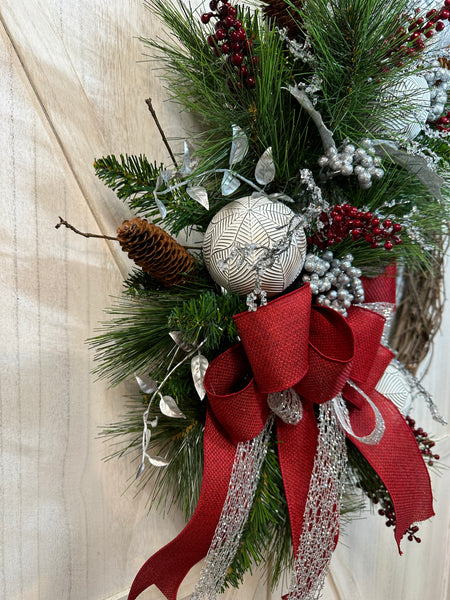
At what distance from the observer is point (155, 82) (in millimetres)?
A: 608

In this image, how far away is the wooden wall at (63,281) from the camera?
0.52 meters

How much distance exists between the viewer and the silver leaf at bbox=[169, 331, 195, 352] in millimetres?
512

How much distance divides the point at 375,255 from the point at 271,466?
28 centimetres

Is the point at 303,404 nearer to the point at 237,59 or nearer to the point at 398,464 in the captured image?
the point at 398,464

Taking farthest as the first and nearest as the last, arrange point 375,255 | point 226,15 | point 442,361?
point 442,361, point 375,255, point 226,15

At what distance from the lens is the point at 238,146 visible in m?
0.52

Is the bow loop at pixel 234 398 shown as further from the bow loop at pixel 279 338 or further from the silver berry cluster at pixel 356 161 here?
the silver berry cluster at pixel 356 161

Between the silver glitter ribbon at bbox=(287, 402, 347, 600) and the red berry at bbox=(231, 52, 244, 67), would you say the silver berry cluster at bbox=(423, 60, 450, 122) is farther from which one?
the silver glitter ribbon at bbox=(287, 402, 347, 600)

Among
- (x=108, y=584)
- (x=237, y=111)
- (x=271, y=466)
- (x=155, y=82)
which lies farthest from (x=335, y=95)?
(x=108, y=584)

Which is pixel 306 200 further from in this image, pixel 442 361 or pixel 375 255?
pixel 442 361

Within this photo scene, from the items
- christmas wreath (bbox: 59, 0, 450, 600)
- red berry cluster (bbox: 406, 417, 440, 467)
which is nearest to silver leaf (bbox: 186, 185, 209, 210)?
christmas wreath (bbox: 59, 0, 450, 600)

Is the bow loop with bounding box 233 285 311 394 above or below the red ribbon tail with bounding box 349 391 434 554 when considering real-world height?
above

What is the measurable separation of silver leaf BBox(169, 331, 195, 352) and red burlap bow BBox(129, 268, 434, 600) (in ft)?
0.12

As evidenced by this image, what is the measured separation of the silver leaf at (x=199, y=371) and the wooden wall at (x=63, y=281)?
0.13 meters
